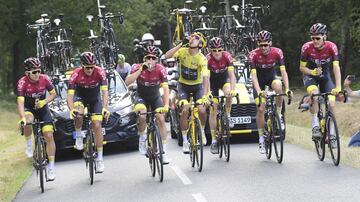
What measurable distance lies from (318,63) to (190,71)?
236 centimetres

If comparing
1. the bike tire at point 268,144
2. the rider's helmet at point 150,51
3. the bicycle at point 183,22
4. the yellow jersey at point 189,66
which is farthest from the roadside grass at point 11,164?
the bicycle at point 183,22

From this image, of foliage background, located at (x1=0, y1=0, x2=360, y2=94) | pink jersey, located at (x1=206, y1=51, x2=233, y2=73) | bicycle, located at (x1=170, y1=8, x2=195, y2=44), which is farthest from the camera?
foliage background, located at (x1=0, y1=0, x2=360, y2=94)

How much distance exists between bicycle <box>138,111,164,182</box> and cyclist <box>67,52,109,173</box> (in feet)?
2.59

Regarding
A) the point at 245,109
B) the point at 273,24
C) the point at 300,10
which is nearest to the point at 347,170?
→ the point at 245,109

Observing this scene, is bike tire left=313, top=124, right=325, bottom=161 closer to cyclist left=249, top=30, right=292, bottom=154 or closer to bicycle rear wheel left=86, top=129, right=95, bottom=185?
cyclist left=249, top=30, right=292, bottom=154

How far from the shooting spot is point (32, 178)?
12.7 meters

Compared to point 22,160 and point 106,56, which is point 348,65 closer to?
point 106,56

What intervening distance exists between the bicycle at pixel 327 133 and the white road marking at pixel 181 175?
7.92 ft

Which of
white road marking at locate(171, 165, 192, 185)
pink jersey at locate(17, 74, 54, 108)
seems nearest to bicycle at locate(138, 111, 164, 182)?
white road marking at locate(171, 165, 192, 185)

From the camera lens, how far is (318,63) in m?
11.7

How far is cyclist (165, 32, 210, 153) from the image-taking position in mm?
12133

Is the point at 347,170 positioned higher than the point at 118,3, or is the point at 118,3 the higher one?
the point at 118,3

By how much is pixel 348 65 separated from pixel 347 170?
104 ft

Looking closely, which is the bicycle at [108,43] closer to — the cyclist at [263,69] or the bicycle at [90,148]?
the cyclist at [263,69]
